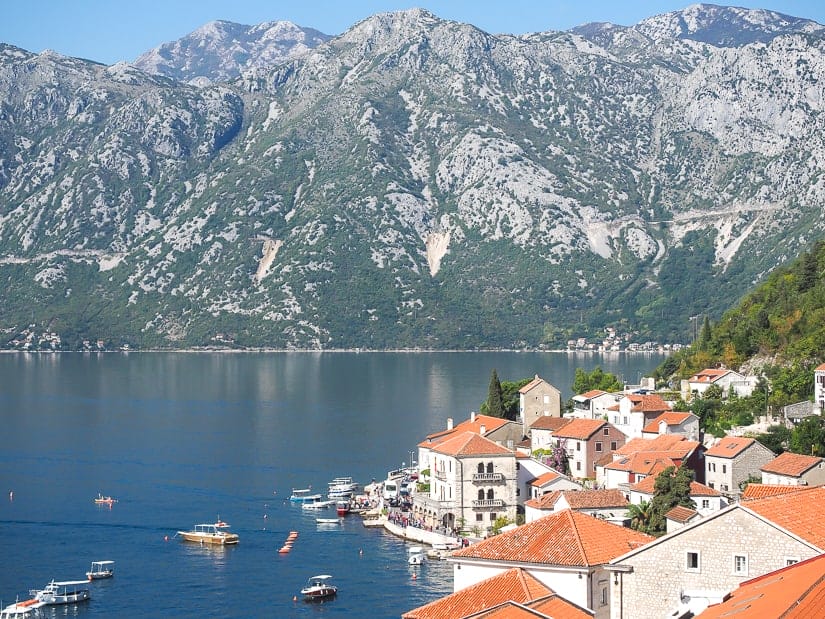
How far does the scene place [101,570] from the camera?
6838 centimetres

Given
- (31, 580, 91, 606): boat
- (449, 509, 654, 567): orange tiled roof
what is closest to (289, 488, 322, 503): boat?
(31, 580, 91, 606): boat

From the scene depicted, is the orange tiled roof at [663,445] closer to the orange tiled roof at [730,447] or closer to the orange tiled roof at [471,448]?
the orange tiled roof at [730,447]

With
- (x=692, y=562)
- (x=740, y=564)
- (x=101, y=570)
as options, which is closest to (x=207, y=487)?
(x=101, y=570)

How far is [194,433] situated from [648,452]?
7313 cm

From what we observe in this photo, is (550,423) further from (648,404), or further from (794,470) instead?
Answer: (794,470)

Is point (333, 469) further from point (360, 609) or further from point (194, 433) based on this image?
point (360, 609)

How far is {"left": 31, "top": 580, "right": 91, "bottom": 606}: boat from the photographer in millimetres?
61725

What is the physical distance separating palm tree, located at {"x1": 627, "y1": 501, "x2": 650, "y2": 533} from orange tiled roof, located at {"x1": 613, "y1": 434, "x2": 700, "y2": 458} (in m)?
7.11

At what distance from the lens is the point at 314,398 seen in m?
172

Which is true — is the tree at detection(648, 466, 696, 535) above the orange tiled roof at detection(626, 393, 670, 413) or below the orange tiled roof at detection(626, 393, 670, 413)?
below

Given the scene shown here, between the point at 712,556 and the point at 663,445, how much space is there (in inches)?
1809

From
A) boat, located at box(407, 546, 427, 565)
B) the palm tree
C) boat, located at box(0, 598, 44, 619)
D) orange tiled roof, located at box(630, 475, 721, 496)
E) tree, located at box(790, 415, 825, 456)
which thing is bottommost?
boat, located at box(0, 598, 44, 619)

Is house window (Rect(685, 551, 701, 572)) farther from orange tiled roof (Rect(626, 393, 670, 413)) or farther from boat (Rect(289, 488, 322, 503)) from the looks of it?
boat (Rect(289, 488, 322, 503))

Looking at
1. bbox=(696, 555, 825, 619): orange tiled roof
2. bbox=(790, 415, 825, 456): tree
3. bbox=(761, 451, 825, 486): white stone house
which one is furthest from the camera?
bbox=(790, 415, 825, 456): tree
